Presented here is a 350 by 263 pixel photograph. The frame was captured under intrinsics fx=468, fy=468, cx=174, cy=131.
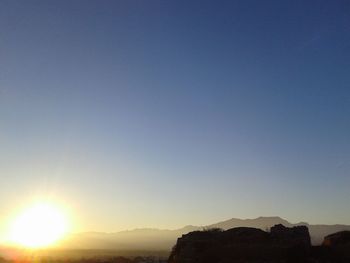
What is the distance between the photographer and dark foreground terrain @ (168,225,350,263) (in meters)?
31.1

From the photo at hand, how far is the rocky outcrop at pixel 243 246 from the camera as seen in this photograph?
31.2 meters

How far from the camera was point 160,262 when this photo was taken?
50000 millimetres

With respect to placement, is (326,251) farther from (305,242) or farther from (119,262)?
(119,262)

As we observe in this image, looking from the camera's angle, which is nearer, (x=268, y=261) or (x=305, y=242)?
(x=268, y=261)

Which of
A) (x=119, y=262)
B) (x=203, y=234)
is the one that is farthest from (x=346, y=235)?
(x=119, y=262)

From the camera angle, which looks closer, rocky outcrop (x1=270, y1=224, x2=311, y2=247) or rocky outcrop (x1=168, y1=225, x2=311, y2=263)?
rocky outcrop (x1=168, y1=225, x2=311, y2=263)

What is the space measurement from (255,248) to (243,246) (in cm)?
95

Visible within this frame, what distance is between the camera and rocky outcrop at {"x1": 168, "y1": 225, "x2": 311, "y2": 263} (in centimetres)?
3120

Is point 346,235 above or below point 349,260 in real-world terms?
above

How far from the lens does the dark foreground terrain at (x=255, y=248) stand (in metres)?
31.1

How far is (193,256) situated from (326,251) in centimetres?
939

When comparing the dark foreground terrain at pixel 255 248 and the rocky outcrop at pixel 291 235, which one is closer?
the dark foreground terrain at pixel 255 248

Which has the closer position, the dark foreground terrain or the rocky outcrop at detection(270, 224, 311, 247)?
the dark foreground terrain

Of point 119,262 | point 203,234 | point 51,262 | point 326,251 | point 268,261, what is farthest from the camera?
point 51,262
